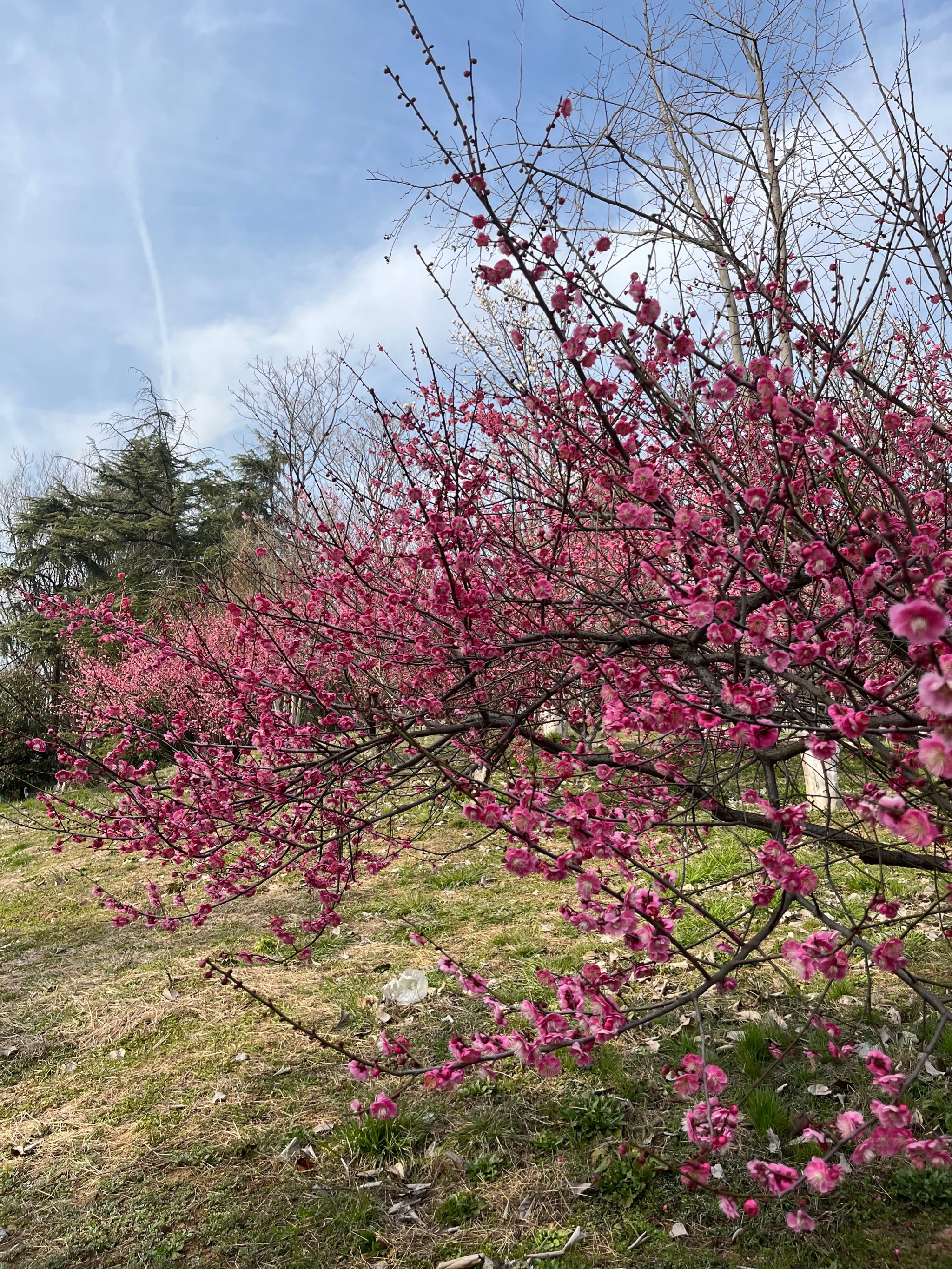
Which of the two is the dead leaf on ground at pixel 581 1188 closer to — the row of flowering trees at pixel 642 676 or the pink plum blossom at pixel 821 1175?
the row of flowering trees at pixel 642 676

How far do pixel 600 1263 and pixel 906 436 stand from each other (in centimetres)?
329

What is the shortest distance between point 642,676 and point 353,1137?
8.01 feet

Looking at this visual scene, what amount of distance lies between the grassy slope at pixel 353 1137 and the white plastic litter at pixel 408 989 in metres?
0.10

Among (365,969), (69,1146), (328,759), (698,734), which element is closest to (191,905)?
(365,969)

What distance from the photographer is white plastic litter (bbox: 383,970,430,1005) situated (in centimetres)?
439

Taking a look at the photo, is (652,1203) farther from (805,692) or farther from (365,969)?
(365,969)

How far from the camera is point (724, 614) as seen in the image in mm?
1702

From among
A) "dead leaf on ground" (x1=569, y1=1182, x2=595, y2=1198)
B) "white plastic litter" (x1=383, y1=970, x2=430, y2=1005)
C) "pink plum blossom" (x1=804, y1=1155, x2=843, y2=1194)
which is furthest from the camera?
"white plastic litter" (x1=383, y1=970, x2=430, y2=1005)

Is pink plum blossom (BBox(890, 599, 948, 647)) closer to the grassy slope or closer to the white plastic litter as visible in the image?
the grassy slope

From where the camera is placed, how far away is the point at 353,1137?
318cm

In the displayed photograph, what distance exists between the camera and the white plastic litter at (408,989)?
4.39 m

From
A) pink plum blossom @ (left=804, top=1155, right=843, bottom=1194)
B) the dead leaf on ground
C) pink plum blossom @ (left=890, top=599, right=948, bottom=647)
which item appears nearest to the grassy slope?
the dead leaf on ground

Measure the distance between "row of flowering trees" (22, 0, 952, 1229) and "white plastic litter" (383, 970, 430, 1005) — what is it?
0.56m

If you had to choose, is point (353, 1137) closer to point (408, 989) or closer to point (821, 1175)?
point (408, 989)
